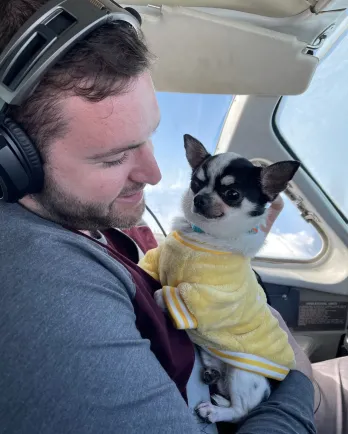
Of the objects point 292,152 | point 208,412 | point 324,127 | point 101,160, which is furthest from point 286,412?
point 324,127

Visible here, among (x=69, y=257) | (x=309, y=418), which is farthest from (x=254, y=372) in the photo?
(x=69, y=257)

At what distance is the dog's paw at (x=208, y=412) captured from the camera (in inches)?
38.6

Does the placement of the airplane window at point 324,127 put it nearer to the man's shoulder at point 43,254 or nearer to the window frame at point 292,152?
the window frame at point 292,152

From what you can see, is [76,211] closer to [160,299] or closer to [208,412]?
[160,299]

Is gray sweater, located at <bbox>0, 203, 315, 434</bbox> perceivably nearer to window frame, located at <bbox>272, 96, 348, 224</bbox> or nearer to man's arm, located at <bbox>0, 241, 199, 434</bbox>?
man's arm, located at <bbox>0, 241, 199, 434</bbox>

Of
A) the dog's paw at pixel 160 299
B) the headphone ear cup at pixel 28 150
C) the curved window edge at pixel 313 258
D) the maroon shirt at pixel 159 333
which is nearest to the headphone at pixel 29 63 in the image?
the headphone ear cup at pixel 28 150

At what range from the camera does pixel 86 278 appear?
2.12 ft

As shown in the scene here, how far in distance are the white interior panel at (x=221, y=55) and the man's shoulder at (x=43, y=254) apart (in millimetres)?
679

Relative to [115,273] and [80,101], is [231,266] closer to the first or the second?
[115,273]

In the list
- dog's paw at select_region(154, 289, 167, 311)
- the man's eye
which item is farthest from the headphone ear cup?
dog's paw at select_region(154, 289, 167, 311)

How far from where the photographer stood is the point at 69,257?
66 centimetres

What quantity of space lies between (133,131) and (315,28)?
774mm

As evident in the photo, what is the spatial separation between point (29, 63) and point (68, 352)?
39cm

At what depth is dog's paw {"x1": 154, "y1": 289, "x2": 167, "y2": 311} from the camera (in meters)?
1.00
